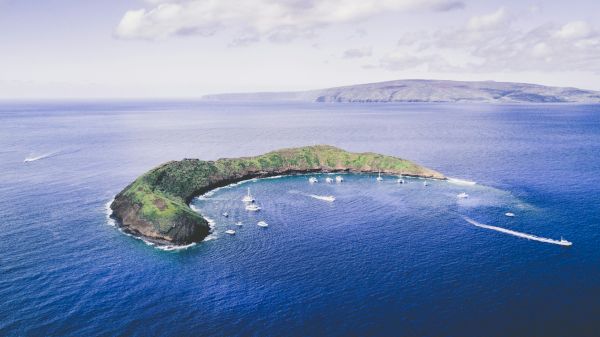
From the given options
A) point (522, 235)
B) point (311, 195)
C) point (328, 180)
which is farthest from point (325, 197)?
point (522, 235)

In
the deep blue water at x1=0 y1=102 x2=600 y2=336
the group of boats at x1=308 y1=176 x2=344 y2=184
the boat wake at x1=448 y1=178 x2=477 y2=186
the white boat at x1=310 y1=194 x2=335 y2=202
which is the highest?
the group of boats at x1=308 y1=176 x2=344 y2=184

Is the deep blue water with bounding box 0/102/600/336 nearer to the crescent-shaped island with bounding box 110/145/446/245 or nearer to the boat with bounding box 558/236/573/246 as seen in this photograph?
the boat with bounding box 558/236/573/246

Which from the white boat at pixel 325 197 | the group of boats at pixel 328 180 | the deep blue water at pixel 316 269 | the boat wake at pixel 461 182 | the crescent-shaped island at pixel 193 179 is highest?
the crescent-shaped island at pixel 193 179

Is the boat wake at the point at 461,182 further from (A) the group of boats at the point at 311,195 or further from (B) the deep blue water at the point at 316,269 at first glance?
(B) the deep blue water at the point at 316,269

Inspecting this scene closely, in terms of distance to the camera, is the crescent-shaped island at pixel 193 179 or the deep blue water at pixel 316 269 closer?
the deep blue water at pixel 316 269

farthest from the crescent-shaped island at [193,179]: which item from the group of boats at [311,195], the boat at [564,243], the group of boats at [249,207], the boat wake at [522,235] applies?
the boat at [564,243]

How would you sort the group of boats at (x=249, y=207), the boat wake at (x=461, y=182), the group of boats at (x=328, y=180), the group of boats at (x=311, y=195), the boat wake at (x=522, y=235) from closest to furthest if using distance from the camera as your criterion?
1. the boat wake at (x=522, y=235)
2. the group of boats at (x=249, y=207)
3. the group of boats at (x=311, y=195)
4. the boat wake at (x=461, y=182)
5. the group of boats at (x=328, y=180)

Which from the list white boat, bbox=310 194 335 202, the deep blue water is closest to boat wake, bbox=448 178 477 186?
the deep blue water

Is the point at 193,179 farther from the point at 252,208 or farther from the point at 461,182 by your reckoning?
the point at 461,182

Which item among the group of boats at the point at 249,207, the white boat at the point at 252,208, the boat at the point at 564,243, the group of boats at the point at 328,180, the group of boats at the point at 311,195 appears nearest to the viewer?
the boat at the point at 564,243
